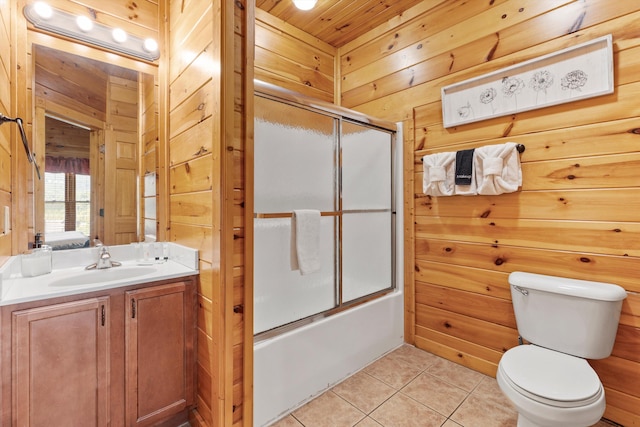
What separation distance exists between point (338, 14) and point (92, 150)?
209cm

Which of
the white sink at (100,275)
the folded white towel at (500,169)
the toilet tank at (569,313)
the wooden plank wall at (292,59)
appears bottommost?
the toilet tank at (569,313)

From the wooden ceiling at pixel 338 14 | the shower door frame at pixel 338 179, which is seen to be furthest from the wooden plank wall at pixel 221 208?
the wooden ceiling at pixel 338 14

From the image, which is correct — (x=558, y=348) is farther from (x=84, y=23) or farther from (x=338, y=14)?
(x=84, y=23)

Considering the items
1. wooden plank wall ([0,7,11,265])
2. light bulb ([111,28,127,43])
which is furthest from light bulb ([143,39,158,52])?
wooden plank wall ([0,7,11,265])

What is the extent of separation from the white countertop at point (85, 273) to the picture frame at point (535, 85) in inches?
78.0

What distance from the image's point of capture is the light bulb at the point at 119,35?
1.75 meters

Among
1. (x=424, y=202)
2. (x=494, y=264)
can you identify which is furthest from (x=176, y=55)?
(x=494, y=264)

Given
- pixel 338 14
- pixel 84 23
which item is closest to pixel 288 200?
pixel 84 23

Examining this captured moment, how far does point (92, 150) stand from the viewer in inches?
68.6

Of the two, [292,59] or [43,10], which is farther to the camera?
[292,59]

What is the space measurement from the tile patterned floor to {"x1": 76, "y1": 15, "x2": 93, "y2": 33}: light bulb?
2395mm

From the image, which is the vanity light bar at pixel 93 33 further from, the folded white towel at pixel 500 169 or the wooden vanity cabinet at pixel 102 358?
the folded white towel at pixel 500 169

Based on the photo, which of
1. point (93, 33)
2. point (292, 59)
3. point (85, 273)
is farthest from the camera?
point (292, 59)

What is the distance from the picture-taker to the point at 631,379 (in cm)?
154
